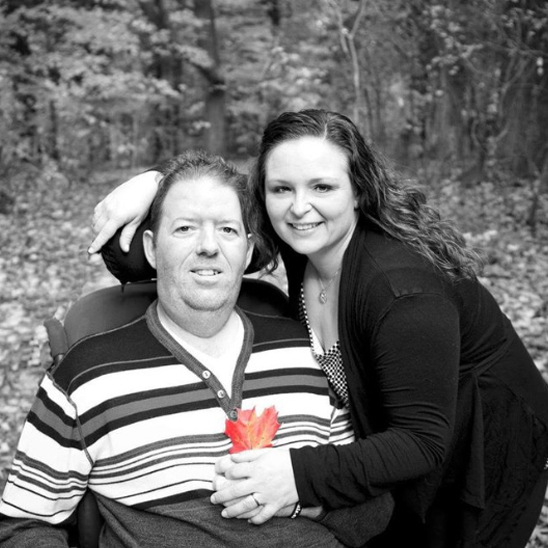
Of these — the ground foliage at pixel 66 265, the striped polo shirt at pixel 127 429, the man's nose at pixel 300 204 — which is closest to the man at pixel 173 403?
the striped polo shirt at pixel 127 429

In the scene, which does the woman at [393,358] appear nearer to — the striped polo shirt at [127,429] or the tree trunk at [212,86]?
the striped polo shirt at [127,429]

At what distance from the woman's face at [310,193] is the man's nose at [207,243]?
225mm

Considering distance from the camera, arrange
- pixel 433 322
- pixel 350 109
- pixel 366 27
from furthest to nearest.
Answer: pixel 350 109
pixel 366 27
pixel 433 322

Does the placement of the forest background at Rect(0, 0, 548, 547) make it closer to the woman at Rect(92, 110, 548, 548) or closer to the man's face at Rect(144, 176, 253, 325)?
the woman at Rect(92, 110, 548, 548)

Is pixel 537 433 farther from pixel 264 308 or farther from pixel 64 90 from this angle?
pixel 64 90

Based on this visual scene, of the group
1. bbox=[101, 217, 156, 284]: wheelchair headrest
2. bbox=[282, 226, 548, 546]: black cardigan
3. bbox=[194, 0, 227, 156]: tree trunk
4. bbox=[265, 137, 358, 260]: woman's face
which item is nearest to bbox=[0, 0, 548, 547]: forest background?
bbox=[194, 0, 227, 156]: tree trunk

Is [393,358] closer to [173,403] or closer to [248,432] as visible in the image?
[248,432]

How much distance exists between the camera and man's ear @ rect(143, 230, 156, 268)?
8.09 feet

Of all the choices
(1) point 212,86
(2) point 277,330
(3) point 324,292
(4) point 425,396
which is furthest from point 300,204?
(1) point 212,86

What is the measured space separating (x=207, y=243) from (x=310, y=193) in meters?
0.38

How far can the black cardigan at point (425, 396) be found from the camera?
211 centimetres

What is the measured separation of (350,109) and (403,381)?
13246mm

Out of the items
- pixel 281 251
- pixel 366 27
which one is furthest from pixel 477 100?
pixel 281 251

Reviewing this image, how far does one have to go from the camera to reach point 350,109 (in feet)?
48.4
